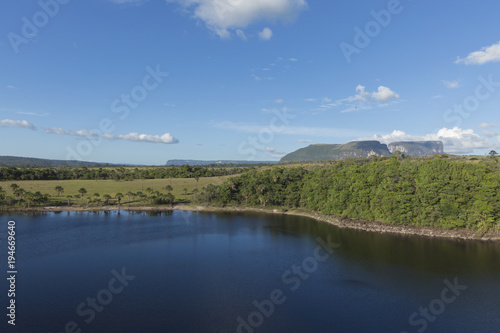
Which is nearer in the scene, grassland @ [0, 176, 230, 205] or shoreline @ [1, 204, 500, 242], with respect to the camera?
shoreline @ [1, 204, 500, 242]

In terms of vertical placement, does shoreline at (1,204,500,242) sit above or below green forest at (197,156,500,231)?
below

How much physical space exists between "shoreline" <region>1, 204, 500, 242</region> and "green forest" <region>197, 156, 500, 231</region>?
4.19ft

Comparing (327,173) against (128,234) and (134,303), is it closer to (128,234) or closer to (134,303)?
(128,234)

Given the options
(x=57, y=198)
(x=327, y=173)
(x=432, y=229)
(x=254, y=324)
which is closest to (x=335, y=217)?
(x=327, y=173)

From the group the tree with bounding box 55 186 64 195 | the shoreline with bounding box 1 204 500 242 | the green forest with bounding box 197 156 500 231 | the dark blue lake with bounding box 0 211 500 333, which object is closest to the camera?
the dark blue lake with bounding box 0 211 500 333

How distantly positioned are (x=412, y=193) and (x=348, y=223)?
15.4 m

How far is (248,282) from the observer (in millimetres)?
36812

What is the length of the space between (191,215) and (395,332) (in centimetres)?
6394

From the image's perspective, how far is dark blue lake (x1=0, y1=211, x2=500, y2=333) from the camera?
27.9 m

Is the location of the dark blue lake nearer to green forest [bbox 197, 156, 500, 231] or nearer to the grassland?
→ green forest [bbox 197, 156, 500, 231]

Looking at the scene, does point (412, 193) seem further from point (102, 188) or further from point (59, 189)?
point (102, 188)

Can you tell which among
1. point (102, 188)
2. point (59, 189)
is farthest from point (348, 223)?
point (102, 188)

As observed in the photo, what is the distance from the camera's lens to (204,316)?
93.6 feet

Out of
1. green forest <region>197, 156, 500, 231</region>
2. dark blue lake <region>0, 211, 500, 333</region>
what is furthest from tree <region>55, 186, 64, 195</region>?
green forest <region>197, 156, 500, 231</region>
